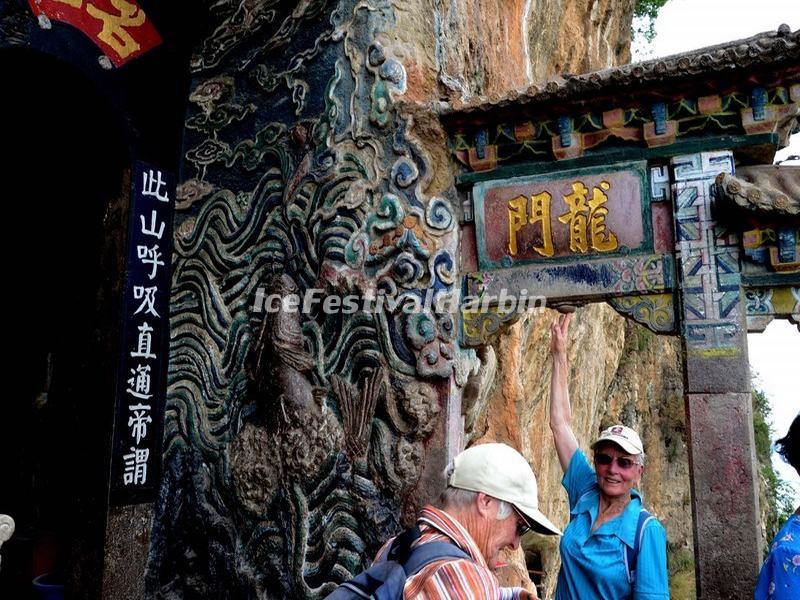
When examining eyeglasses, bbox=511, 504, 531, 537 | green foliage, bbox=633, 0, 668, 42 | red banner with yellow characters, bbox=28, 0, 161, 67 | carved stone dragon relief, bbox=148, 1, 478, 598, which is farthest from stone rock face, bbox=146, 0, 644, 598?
green foliage, bbox=633, 0, 668, 42

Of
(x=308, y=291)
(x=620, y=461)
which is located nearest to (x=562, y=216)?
(x=308, y=291)

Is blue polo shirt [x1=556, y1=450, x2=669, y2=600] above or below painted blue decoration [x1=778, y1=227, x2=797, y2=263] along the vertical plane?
below

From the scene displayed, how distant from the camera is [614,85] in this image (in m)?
3.84

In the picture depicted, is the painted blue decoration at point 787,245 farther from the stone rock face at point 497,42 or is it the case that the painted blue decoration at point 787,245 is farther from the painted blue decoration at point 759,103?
the stone rock face at point 497,42

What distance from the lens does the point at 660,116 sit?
153 inches

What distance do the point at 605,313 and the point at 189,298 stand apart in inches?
268

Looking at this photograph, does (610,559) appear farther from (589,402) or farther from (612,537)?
(589,402)

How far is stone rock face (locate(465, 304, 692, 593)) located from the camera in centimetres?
700

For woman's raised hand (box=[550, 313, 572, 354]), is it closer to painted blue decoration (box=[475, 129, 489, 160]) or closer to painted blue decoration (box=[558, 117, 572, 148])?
painted blue decoration (box=[558, 117, 572, 148])

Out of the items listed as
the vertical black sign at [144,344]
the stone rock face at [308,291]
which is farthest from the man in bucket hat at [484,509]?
the vertical black sign at [144,344]

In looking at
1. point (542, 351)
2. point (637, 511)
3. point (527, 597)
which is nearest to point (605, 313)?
point (542, 351)

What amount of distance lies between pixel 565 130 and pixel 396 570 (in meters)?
2.98

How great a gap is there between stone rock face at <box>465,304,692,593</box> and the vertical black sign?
1988 mm

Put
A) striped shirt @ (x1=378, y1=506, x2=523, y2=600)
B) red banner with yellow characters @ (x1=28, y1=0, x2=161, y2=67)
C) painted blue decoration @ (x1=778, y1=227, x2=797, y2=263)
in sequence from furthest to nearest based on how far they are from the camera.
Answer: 1. red banner with yellow characters @ (x1=28, y1=0, x2=161, y2=67)
2. painted blue decoration @ (x1=778, y1=227, x2=797, y2=263)
3. striped shirt @ (x1=378, y1=506, x2=523, y2=600)
